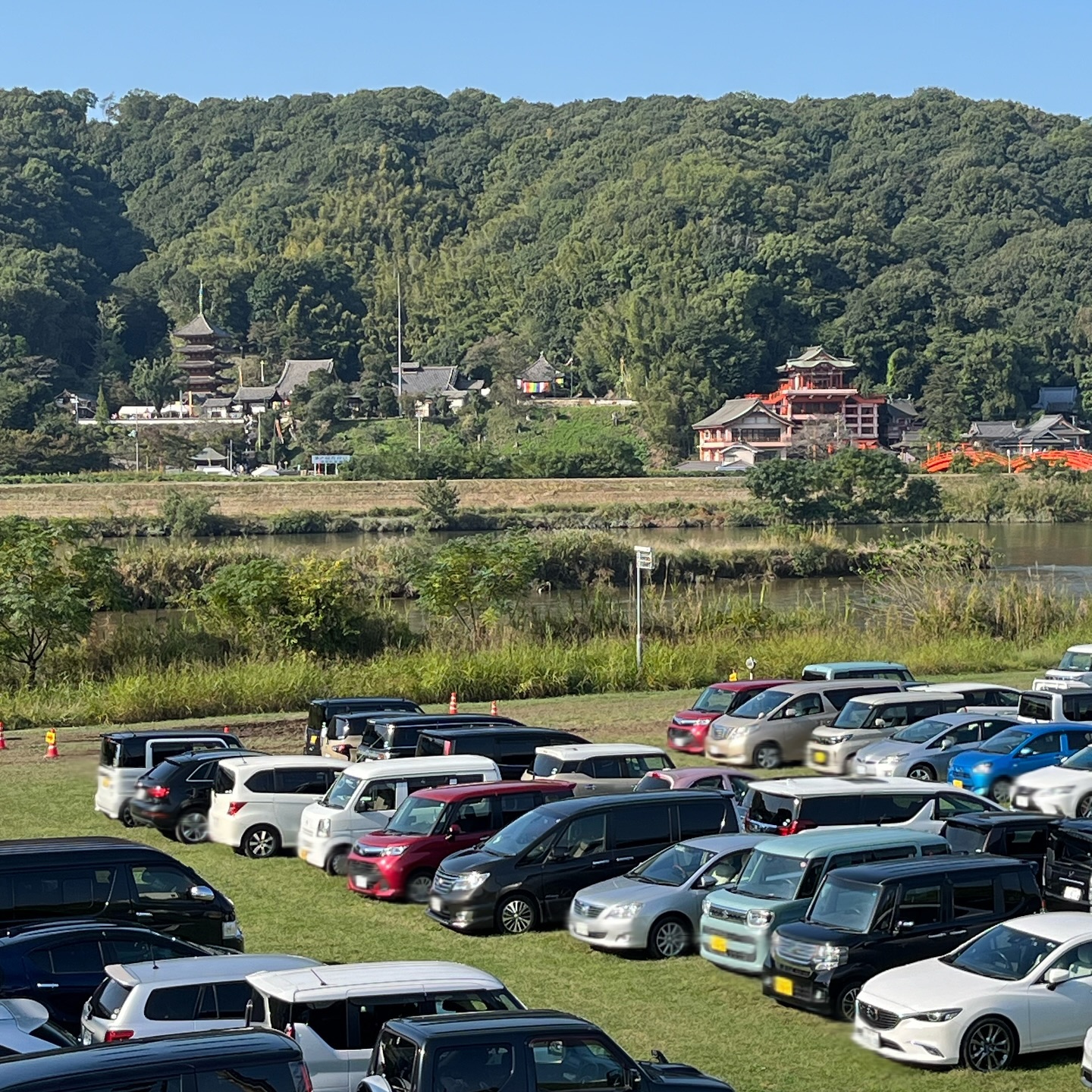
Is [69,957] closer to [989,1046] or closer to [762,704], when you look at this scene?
[989,1046]

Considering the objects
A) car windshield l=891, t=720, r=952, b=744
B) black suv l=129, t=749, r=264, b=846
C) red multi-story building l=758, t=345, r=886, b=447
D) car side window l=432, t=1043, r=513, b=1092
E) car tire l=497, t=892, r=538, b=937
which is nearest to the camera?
car side window l=432, t=1043, r=513, b=1092

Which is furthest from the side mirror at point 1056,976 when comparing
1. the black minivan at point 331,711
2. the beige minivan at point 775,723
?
the black minivan at point 331,711

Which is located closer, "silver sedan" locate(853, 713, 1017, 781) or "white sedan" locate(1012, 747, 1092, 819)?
"white sedan" locate(1012, 747, 1092, 819)

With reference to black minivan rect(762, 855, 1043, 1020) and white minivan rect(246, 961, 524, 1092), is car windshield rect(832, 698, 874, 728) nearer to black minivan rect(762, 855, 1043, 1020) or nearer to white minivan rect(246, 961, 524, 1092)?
black minivan rect(762, 855, 1043, 1020)

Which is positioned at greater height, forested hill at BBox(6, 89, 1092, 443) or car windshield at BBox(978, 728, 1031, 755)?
forested hill at BBox(6, 89, 1092, 443)

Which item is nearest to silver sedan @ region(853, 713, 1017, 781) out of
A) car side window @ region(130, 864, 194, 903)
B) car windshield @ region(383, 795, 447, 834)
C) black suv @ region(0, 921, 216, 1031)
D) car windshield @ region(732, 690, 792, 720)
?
car windshield @ region(732, 690, 792, 720)

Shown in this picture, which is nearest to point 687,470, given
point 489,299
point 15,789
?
point 489,299

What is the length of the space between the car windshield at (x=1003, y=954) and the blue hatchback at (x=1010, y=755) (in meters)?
7.13

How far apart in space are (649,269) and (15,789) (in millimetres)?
135897

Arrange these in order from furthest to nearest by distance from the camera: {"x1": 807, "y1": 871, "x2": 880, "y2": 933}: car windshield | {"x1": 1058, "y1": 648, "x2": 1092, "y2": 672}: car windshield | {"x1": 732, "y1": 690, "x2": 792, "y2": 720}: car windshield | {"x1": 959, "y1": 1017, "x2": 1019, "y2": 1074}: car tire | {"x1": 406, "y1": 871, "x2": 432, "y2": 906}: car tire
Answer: {"x1": 1058, "y1": 648, "x2": 1092, "y2": 672}: car windshield, {"x1": 732, "y1": 690, "x2": 792, "y2": 720}: car windshield, {"x1": 406, "y1": 871, "x2": 432, "y2": 906}: car tire, {"x1": 807, "y1": 871, "x2": 880, "y2": 933}: car windshield, {"x1": 959, "y1": 1017, "x2": 1019, "y2": 1074}: car tire

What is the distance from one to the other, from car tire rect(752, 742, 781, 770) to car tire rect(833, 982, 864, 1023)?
10.2 meters

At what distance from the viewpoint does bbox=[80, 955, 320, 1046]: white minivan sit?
942 cm

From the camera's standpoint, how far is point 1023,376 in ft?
420

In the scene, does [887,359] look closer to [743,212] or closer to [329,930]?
[743,212]
